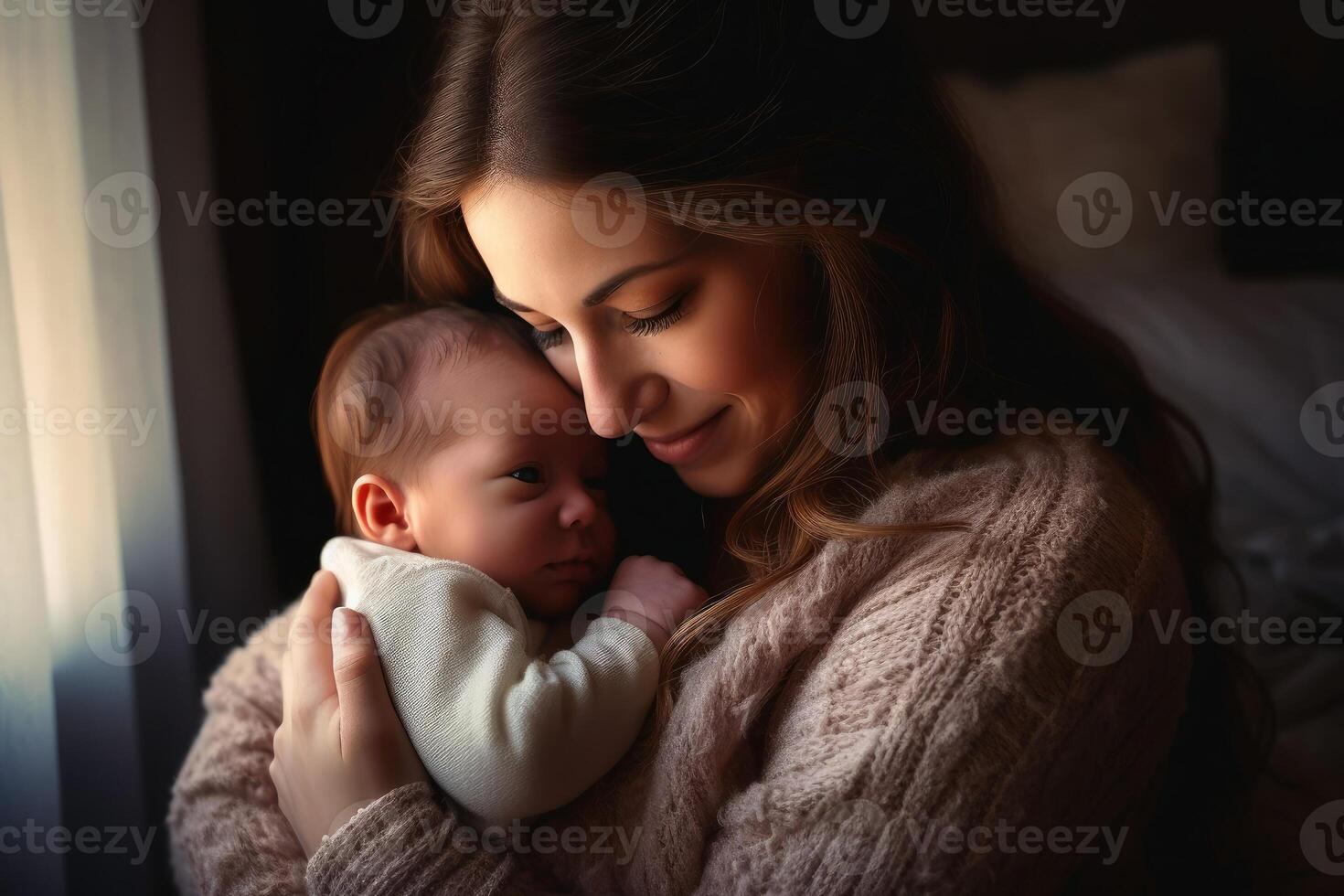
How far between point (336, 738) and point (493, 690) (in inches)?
7.3

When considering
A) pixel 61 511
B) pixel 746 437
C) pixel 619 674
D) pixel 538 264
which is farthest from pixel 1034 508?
pixel 61 511

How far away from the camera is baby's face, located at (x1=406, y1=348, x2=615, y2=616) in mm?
1040

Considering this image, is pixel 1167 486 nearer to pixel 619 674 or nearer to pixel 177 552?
pixel 619 674

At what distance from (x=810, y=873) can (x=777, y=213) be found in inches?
24.3

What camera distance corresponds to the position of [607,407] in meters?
0.95
